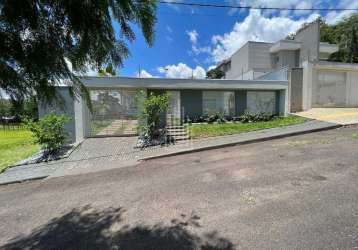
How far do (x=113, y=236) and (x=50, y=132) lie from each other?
7970 mm

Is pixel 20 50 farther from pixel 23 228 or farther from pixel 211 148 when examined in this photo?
pixel 211 148

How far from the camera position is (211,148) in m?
9.07

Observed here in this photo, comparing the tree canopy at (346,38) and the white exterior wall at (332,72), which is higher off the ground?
the tree canopy at (346,38)

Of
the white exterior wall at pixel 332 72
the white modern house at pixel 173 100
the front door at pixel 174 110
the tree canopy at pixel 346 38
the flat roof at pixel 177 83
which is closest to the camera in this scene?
the flat roof at pixel 177 83

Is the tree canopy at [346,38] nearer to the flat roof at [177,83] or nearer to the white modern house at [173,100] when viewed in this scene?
the white modern house at [173,100]

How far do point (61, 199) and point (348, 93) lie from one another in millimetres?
21859

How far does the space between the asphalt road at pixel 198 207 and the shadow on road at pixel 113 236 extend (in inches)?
0.6

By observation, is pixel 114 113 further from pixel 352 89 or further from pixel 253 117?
pixel 352 89

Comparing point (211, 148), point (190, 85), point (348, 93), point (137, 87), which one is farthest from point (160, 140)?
point (348, 93)

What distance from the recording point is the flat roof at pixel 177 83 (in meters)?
11.9

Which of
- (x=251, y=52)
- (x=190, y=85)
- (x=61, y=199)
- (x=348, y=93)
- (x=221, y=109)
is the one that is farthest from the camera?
(x=251, y=52)

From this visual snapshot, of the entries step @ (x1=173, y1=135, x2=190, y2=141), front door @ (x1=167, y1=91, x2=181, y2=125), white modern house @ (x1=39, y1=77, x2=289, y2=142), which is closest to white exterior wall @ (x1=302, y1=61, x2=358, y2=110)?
white modern house @ (x1=39, y1=77, x2=289, y2=142)

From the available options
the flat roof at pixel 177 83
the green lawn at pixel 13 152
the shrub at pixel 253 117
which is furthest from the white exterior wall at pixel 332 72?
the green lawn at pixel 13 152

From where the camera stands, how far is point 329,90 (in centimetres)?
1734
